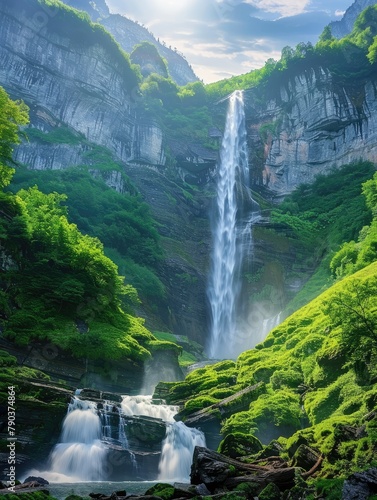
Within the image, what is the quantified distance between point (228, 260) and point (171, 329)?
12.8 metres

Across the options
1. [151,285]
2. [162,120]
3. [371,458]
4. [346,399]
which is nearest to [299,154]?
[162,120]

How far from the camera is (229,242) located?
188 ft

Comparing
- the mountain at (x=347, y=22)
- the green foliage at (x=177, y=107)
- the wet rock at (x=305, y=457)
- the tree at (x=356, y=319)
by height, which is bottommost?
the wet rock at (x=305, y=457)

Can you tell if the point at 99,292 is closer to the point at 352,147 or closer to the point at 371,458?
the point at 371,458

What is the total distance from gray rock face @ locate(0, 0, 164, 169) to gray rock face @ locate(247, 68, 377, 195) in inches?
657

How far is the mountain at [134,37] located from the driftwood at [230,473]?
133542mm

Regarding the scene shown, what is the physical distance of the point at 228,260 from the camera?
183 ft

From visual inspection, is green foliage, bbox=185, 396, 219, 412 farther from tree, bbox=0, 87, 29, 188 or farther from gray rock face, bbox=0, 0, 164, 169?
gray rock face, bbox=0, 0, 164, 169

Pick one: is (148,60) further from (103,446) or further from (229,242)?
(103,446)

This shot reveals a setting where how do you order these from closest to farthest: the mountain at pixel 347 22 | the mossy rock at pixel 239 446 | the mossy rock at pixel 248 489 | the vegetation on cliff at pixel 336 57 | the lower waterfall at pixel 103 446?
the mossy rock at pixel 248 489 < the mossy rock at pixel 239 446 < the lower waterfall at pixel 103 446 < the vegetation on cliff at pixel 336 57 < the mountain at pixel 347 22

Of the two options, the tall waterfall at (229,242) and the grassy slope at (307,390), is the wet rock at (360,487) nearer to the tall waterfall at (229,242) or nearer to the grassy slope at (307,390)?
the grassy slope at (307,390)

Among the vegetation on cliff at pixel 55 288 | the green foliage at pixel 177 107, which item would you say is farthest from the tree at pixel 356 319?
the green foliage at pixel 177 107

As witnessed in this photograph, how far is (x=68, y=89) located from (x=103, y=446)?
5469cm

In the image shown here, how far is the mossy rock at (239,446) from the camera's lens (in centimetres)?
1708
